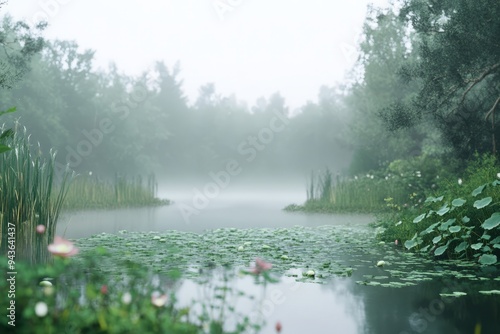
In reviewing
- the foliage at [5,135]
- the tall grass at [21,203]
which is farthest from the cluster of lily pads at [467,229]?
the foliage at [5,135]

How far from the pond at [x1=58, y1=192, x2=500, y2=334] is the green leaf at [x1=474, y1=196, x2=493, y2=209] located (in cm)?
80

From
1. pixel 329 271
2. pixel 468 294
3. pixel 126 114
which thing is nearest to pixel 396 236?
pixel 329 271

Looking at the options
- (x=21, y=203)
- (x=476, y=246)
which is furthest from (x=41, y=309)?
(x=476, y=246)

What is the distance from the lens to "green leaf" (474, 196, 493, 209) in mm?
7350

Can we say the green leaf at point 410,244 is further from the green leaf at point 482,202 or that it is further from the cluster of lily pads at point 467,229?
the green leaf at point 482,202

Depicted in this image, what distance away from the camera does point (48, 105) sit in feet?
88.5

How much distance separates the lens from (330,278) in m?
6.32

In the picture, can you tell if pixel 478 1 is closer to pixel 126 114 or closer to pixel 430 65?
pixel 430 65

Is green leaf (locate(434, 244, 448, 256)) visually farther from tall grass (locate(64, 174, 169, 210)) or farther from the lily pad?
tall grass (locate(64, 174, 169, 210))

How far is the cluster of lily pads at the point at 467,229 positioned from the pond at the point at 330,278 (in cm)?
33

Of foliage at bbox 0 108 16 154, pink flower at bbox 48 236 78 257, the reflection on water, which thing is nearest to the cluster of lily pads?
the reflection on water

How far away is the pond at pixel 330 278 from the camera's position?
15.4ft

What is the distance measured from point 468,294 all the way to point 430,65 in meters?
6.99

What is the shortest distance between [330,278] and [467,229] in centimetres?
252
